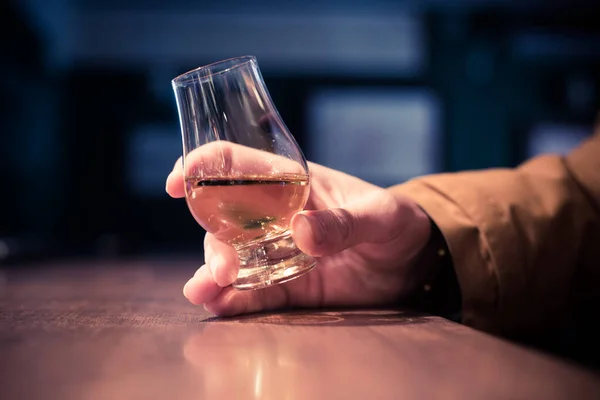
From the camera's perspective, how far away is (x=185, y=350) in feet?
1.48

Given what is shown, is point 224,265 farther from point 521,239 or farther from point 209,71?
point 521,239

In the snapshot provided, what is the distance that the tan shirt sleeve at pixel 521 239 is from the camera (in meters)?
0.77

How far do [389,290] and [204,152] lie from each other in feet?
1.05

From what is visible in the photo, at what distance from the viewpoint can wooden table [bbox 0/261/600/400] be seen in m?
0.33

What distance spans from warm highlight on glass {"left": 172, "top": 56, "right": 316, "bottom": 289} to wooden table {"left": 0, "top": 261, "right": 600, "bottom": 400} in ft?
0.23

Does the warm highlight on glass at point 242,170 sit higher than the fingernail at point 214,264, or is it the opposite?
the warm highlight on glass at point 242,170

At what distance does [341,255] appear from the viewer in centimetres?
81

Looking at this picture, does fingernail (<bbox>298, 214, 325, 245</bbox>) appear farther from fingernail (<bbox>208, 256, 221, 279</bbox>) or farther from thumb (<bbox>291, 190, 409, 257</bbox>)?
fingernail (<bbox>208, 256, 221, 279</bbox>)

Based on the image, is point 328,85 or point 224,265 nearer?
point 224,265

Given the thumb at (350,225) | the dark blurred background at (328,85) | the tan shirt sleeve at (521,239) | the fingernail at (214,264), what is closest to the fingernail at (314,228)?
the thumb at (350,225)

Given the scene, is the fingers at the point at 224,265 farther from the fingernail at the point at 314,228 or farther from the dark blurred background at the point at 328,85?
the dark blurred background at the point at 328,85

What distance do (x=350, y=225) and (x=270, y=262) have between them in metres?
0.10

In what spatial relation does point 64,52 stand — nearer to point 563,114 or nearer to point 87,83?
point 87,83

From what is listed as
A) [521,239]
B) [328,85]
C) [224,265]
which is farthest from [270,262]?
[328,85]
